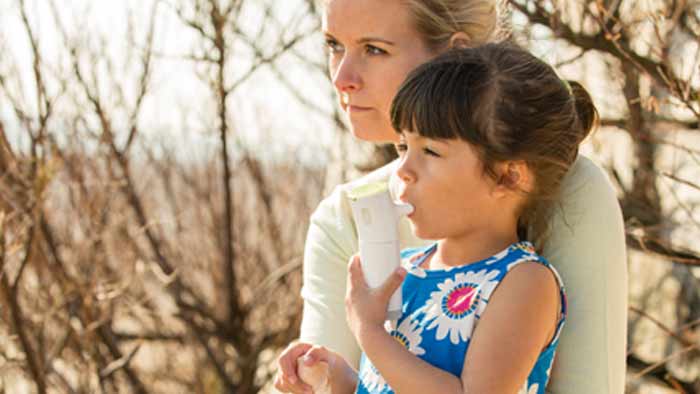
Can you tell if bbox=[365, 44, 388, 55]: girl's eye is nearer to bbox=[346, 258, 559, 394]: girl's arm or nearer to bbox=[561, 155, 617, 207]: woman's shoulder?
bbox=[561, 155, 617, 207]: woman's shoulder

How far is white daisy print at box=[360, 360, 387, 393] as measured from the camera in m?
2.18

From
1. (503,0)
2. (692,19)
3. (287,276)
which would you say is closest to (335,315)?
(503,0)

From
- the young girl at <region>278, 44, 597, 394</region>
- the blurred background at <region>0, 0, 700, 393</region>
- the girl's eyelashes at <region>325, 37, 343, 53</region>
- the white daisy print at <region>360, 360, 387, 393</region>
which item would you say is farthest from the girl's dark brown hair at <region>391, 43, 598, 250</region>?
the blurred background at <region>0, 0, 700, 393</region>

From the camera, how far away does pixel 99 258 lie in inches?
182

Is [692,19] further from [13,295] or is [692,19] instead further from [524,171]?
[13,295]

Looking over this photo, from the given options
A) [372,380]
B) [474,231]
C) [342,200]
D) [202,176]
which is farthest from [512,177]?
[202,176]

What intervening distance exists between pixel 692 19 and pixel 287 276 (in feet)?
8.02

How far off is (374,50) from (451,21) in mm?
196

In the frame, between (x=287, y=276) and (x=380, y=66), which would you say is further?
(x=287, y=276)

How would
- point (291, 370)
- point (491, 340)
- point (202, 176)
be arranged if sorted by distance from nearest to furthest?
point (491, 340)
point (291, 370)
point (202, 176)

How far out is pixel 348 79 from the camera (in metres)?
2.73

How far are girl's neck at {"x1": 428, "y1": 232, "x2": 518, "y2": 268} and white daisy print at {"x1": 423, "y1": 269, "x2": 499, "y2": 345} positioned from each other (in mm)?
49

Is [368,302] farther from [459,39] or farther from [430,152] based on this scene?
[459,39]

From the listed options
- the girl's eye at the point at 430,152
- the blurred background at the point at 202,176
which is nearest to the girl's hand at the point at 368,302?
the girl's eye at the point at 430,152
